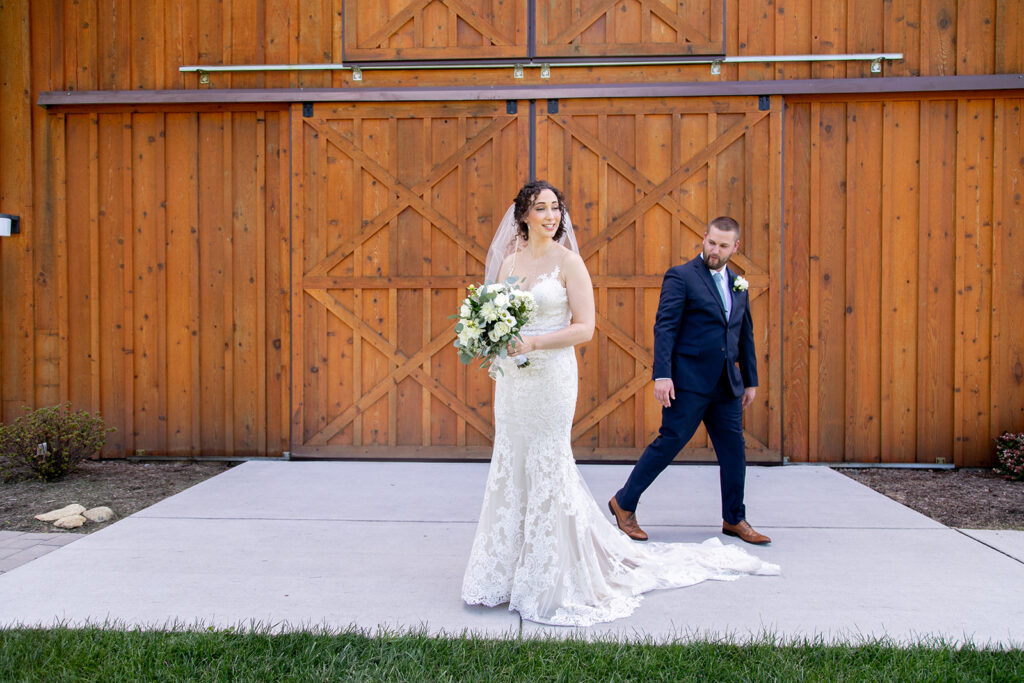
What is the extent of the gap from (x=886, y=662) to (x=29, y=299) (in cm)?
731

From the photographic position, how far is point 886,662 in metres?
2.83

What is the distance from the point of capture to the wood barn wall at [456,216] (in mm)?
6484

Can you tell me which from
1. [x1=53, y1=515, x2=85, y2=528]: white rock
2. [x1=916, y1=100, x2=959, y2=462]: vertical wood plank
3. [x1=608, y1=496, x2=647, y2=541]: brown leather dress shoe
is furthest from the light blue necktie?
[x1=53, y1=515, x2=85, y2=528]: white rock

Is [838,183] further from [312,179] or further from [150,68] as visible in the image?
[150,68]

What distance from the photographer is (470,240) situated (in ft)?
21.7

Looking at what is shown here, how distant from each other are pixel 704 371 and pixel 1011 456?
349cm

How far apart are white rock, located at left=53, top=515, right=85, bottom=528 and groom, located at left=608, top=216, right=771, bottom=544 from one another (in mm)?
3366

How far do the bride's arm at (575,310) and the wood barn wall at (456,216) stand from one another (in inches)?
120

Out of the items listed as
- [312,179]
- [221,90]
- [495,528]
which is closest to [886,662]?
[495,528]

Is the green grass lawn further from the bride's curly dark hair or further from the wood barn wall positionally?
the wood barn wall

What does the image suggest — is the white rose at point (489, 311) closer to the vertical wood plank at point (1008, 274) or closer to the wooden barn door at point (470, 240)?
the wooden barn door at point (470, 240)

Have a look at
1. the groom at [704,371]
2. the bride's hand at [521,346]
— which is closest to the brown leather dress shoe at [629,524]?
the groom at [704,371]

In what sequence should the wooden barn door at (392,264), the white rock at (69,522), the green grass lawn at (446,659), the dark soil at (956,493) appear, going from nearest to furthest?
the green grass lawn at (446,659), the white rock at (69,522), the dark soil at (956,493), the wooden barn door at (392,264)

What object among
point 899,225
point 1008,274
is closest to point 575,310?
point 899,225
